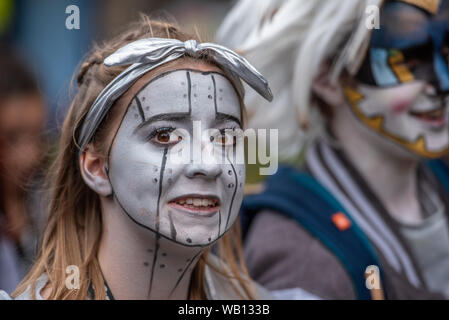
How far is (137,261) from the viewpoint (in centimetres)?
190

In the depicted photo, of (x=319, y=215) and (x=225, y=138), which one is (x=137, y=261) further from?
(x=319, y=215)

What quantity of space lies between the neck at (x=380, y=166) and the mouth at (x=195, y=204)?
123 centimetres

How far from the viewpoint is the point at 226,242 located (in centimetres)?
225

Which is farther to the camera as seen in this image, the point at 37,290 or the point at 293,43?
the point at 293,43

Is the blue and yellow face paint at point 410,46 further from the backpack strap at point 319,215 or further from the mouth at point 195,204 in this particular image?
the mouth at point 195,204

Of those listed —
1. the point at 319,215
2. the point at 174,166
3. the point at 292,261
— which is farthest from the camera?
the point at 319,215

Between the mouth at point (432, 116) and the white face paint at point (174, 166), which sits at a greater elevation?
the mouth at point (432, 116)

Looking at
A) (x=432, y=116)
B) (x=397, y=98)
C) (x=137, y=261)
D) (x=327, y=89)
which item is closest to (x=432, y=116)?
(x=432, y=116)

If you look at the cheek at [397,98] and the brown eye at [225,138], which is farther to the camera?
the cheek at [397,98]

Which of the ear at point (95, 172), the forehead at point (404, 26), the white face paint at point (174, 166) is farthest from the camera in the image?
the forehead at point (404, 26)

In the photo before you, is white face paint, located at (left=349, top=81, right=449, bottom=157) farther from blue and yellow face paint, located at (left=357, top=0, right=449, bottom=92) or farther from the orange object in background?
the orange object in background

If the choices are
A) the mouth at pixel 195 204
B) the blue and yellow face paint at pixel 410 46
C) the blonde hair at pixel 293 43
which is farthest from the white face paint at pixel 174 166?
the blue and yellow face paint at pixel 410 46

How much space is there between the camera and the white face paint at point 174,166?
179 centimetres

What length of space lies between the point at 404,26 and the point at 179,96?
4.09ft
